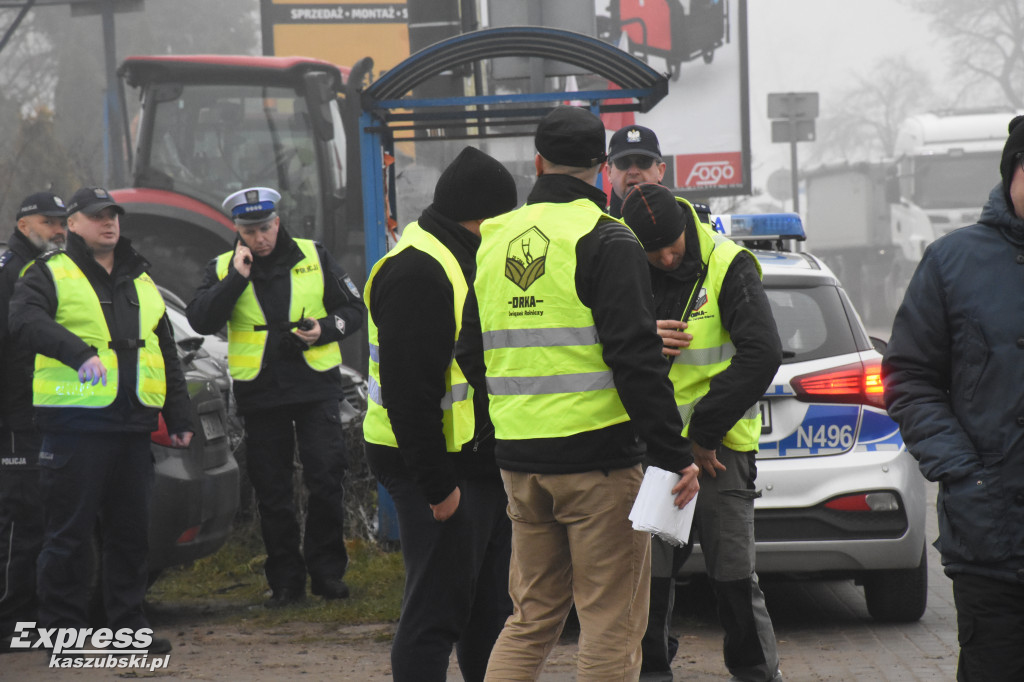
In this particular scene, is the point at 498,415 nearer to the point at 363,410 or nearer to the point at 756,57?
the point at 363,410

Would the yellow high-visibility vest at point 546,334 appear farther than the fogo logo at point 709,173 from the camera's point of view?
No

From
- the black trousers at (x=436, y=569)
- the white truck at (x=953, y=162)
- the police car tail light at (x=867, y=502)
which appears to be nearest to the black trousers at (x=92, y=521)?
the black trousers at (x=436, y=569)

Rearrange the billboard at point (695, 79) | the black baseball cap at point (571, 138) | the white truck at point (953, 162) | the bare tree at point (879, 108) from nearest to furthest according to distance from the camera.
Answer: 1. the black baseball cap at point (571, 138)
2. the billboard at point (695, 79)
3. the white truck at point (953, 162)
4. the bare tree at point (879, 108)

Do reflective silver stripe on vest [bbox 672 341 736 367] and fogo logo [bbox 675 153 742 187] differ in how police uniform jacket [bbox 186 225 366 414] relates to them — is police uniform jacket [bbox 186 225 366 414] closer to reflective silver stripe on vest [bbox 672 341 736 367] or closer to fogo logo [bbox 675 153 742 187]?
reflective silver stripe on vest [bbox 672 341 736 367]

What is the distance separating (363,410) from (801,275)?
3292mm

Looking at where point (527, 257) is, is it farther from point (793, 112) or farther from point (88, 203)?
point (793, 112)

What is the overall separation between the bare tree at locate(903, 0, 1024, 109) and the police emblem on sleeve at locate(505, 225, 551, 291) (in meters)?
51.4

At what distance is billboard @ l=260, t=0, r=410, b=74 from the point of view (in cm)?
2255

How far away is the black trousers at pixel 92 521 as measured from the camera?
5262 millimetres

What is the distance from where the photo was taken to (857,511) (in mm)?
5449

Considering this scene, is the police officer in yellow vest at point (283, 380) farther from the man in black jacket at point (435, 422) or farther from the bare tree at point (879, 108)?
the bare tree at point (879, 108)

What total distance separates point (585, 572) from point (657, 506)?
29cm

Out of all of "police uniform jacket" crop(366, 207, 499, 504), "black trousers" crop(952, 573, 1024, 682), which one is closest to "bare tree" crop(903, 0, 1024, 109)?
"police uniform jacket" crop(366, 207, 499, 504)

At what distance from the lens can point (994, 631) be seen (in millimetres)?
3111
